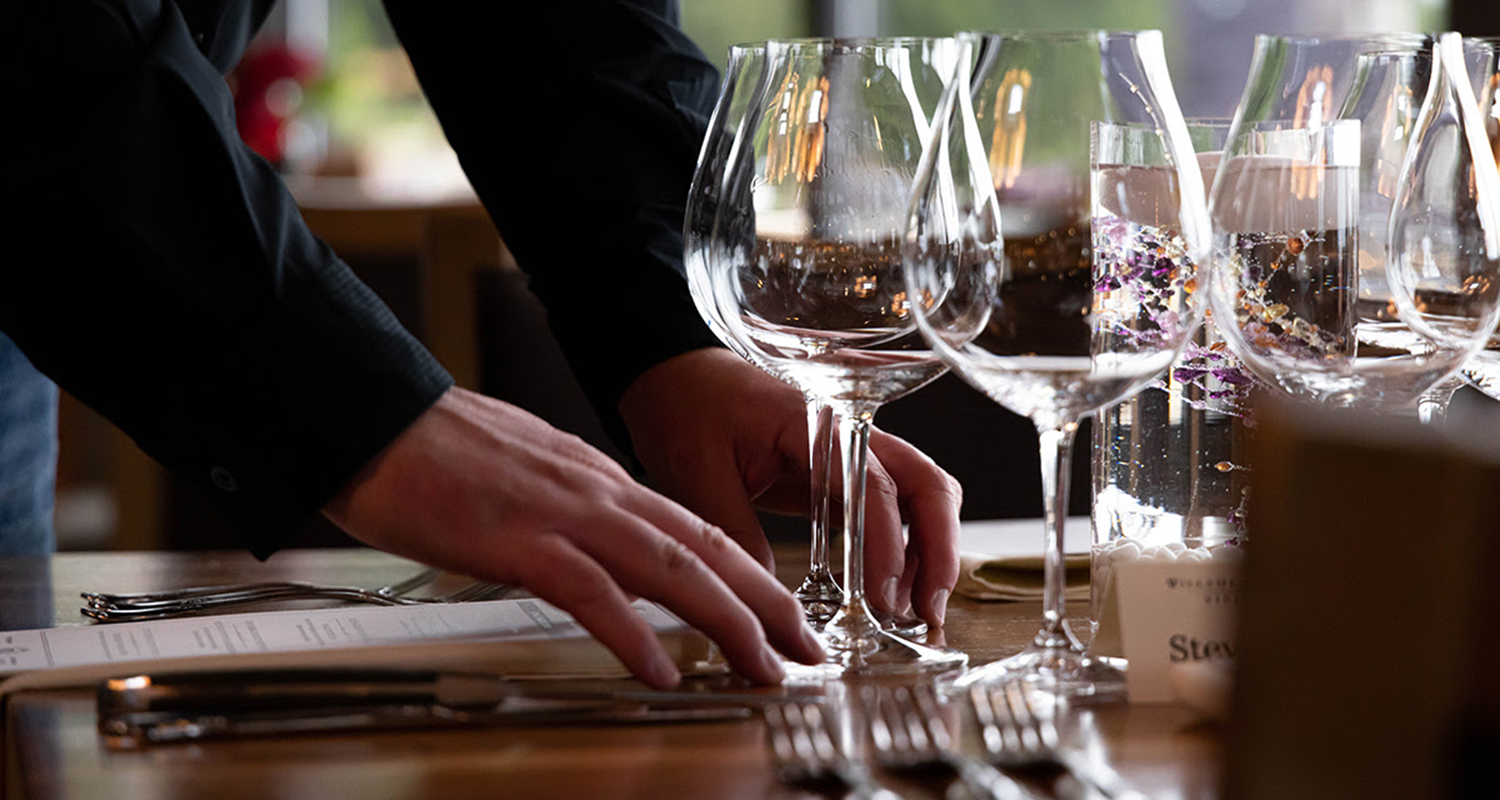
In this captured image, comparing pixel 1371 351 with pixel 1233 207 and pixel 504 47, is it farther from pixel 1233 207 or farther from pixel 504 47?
pixel 504 47

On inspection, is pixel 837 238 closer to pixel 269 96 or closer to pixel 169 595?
pixel 169 595

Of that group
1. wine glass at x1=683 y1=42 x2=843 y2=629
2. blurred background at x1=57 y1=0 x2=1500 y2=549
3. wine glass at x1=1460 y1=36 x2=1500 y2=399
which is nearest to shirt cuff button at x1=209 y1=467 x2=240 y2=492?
wine glass at x1=683 y1=42 x2=843 y2=629

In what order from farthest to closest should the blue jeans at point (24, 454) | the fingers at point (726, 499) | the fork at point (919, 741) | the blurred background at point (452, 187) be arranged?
the blurred background at point (452, 187) → the blue jeans at point (24, 454) → the fingers at point (726, 499) → the fork at point (919, 741)

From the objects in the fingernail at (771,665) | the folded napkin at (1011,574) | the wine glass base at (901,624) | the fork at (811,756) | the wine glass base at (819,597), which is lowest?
the folded napkin at (1011,574)

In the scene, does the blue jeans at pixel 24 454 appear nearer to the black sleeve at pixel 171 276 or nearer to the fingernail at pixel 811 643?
the black sleeve at pixel 171 276

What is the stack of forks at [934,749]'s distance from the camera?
1.48ft

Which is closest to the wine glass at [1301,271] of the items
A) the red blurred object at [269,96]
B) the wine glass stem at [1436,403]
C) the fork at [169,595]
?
the wine glass stem at [1436,403]

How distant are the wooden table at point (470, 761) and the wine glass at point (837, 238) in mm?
125

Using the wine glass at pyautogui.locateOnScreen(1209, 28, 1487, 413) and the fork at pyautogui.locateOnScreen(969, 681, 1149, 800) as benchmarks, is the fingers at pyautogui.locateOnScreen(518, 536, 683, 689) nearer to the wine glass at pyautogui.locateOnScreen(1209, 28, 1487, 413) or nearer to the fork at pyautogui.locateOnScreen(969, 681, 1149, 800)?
the fork at pyautogui.locateOnScreen(969, 681, 1149, 800)

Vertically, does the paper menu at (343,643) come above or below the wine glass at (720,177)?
below

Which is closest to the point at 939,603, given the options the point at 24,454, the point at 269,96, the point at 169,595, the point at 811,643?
the point at 811,643

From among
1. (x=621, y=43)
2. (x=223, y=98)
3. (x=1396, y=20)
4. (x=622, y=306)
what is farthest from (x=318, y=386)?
(x=1396, y=20)

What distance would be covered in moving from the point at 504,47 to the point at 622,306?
0.71ft

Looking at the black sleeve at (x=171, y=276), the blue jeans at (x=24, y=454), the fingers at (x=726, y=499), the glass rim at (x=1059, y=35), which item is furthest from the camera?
the blue jeans at (x=24, y=454)
